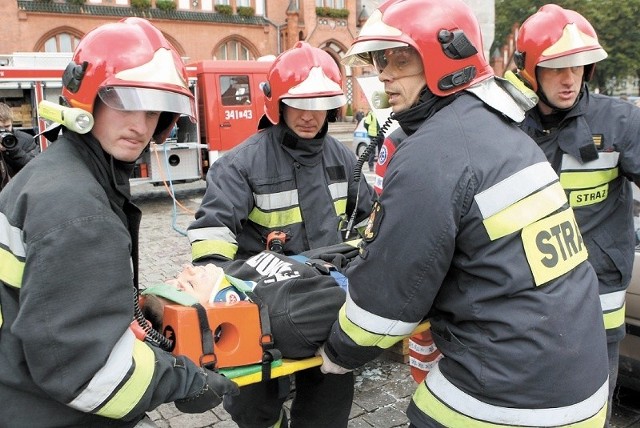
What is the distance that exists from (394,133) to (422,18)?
142 cm

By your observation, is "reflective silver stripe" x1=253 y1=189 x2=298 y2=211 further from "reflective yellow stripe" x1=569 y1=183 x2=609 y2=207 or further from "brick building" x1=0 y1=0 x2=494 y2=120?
"brick building" x1=0 y1=0 x2=494 y2=120

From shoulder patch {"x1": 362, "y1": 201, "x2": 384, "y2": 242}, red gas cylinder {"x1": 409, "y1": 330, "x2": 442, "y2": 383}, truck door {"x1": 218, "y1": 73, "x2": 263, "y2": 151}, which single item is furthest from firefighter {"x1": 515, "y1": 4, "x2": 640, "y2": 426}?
truck door {"x1": 218, "y1": 73, "x2": 263, "y2": 151}

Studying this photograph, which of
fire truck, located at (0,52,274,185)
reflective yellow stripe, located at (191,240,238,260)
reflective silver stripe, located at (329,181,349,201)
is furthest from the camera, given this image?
fire truck, located at (0,52,274,185)

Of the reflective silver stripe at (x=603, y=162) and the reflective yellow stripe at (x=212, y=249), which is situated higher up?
the reflective silver stripe at (x=603, y=162)

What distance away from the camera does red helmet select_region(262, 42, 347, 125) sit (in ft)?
9.57

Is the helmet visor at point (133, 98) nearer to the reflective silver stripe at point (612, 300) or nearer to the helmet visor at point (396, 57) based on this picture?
the helmet visor at point (396, 57)

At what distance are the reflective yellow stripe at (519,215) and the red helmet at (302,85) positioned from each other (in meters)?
1.50

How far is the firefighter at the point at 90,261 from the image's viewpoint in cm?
142

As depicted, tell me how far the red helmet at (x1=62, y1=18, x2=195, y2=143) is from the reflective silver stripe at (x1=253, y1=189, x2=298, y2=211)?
45.8 inches

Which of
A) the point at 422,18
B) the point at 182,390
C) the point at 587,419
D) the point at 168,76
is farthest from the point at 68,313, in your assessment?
the point at 587,419

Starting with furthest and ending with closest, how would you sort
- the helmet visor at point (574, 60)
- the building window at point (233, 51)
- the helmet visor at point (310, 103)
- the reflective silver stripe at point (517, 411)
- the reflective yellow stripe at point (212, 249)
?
the building window at point (233, 51)
the helmet visor at point (310, 103)
the helmet visor at point (574, 60)
the reflective yellow stripe at point (212, 249)
the reflective silver stripe at point (517, 411)

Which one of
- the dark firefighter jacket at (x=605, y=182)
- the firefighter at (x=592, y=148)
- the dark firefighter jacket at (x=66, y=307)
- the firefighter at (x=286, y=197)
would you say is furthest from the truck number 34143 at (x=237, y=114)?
the dark firefighter jacket at (x=66, y=307)

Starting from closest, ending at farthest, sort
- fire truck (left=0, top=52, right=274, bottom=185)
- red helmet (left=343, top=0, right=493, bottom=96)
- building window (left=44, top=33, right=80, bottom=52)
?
red helmet (left=343, top=0, right=493, bottom=96)
fire truck (left=0, top=52, right=274, bottom=185)
building window (left=44, top=33, right=80, bottom=52)

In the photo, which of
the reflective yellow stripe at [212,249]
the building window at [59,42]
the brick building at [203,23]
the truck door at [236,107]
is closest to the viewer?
the reflective yellow stripe at [212,249]
